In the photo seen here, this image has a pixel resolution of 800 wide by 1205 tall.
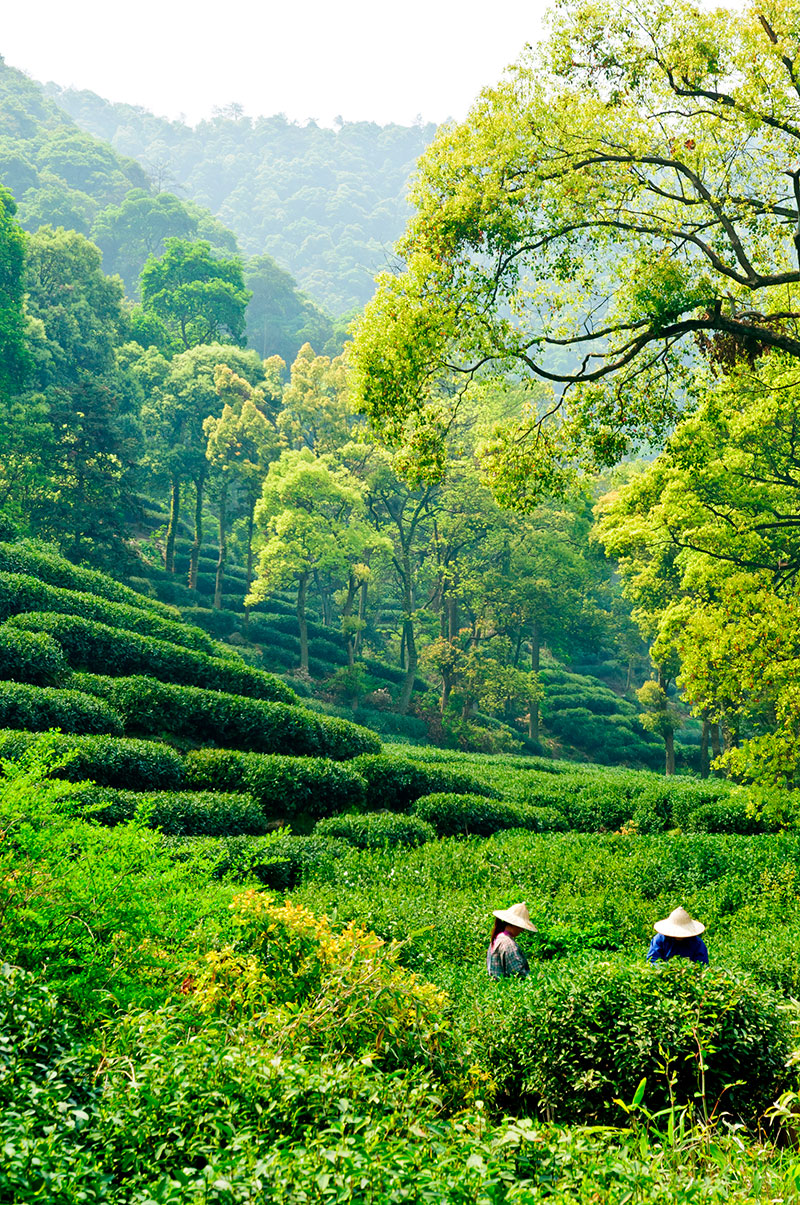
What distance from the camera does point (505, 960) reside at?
6.70 meters

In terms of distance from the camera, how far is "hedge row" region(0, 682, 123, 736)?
1146cm

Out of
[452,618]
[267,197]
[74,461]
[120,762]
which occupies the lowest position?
[120,762]

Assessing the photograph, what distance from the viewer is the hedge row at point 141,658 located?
14.2 meters

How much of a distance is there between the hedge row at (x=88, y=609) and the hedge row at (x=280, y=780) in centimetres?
441

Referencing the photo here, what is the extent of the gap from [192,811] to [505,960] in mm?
6077

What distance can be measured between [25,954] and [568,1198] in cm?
332

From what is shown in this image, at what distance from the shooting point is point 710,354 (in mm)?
10977

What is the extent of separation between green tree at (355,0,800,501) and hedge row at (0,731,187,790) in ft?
20.6

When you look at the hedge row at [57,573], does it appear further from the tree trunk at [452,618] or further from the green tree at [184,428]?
the tree trunk at [452,618]

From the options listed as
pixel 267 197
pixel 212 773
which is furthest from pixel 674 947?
pixel 267 197

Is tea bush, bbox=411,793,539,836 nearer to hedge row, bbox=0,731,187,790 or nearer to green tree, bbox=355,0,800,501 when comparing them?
hedge row, bbox=0,731,187,790

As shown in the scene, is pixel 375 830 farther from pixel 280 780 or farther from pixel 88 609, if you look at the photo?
pixel 88 609

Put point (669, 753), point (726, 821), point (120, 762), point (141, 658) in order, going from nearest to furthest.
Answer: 1. point (120, 762)
2. point (141, 658)
3. point (726, 821)
4. point (669, 753)

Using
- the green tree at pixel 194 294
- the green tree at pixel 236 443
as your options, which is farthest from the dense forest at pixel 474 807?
the green tree at pixel 194 294
